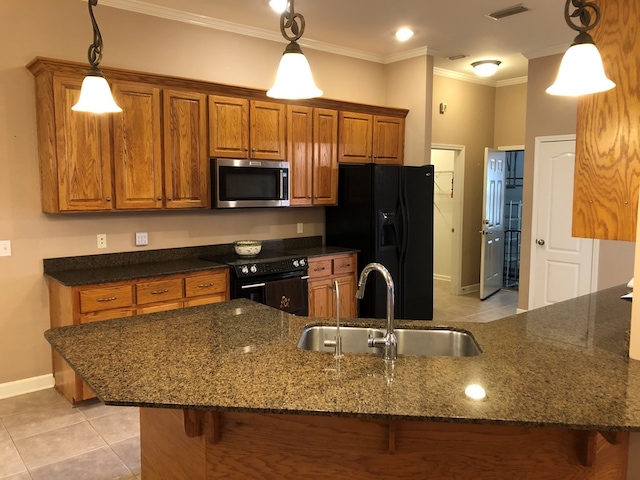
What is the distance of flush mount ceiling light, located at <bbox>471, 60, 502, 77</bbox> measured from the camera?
19.6ft

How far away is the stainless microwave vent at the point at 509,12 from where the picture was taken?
167 inches

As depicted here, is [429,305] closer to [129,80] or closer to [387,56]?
[387,56]

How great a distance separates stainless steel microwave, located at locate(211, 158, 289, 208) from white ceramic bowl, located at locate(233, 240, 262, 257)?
367 mm

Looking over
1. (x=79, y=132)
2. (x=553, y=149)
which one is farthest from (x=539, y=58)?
(x=79, y=132)

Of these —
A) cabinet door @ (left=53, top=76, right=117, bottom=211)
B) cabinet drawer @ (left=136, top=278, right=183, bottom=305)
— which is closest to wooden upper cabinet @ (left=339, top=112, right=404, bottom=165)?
cabinet drawer @ (left=136, top=278, right=183, bottom=305)

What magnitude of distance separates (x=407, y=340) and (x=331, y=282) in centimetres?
258

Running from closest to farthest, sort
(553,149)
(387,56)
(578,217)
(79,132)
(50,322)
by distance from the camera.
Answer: (578,217) → (79,132) → (50,322) → (553,149) → (387,56)

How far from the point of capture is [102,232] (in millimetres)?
4043

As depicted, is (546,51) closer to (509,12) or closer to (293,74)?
(509,12)

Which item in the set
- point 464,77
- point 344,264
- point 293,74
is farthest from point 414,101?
point 293,74

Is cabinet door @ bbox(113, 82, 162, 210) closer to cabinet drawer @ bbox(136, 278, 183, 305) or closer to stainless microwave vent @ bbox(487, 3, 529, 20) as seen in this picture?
cabinet drawer @ bbox(136, 278, 183, 305)

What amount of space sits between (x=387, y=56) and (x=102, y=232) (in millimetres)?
3641

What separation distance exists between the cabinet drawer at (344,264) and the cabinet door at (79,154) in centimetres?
209

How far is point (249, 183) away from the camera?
14.6 ft
